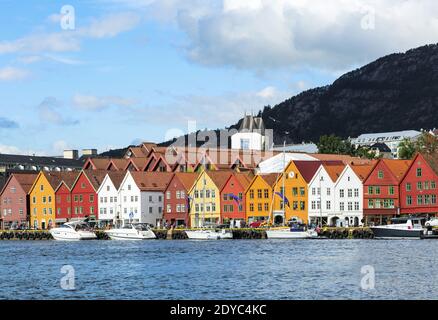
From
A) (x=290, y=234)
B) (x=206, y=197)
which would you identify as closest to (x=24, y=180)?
(x=206, y=197)

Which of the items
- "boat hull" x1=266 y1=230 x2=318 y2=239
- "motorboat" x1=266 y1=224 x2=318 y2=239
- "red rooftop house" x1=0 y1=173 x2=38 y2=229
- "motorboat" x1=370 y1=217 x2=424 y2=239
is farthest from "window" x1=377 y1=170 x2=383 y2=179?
"red rooftop house" x1=0 y1=173 x2=38 y2=229

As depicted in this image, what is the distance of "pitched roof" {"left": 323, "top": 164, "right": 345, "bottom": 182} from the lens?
133m

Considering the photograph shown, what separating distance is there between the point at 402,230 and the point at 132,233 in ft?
129

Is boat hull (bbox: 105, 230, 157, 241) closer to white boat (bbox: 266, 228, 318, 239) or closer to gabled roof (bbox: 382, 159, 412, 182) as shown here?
white boat (bbox: 266, 228, 318, 239)

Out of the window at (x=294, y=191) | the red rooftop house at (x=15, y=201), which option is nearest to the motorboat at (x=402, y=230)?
the window at (x=294, y=191)

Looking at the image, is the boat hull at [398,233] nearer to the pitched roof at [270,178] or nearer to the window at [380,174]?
the window at [380,174]

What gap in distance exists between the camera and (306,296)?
48031mm

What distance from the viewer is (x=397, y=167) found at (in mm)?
128500

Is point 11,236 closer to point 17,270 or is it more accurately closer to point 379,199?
point 379,199

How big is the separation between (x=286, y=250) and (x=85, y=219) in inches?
2853

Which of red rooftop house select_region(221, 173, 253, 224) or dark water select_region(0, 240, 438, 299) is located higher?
red rooftop house select_region(221, 173, 253, 224)

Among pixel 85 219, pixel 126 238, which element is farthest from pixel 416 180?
pixel 85 219

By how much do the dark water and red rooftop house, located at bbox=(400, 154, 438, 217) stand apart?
1180 inches
